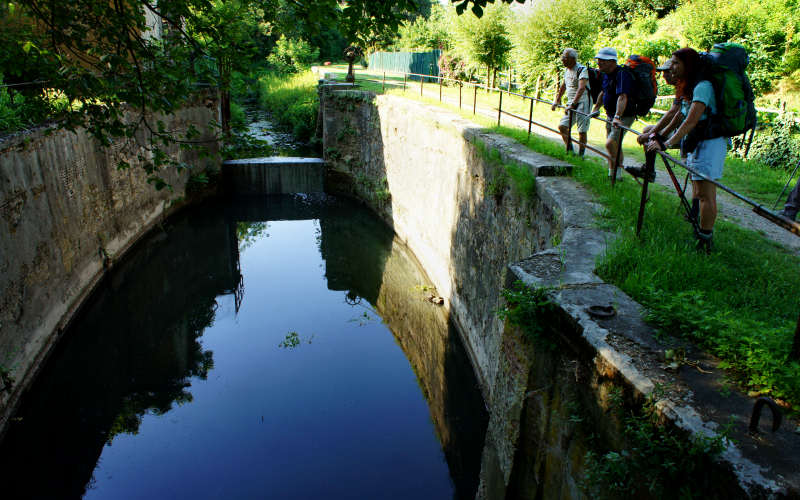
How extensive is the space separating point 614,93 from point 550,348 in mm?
4453

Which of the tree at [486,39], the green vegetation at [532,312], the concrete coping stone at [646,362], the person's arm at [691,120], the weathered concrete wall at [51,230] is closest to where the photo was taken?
the concrete coping stone at [646,362]

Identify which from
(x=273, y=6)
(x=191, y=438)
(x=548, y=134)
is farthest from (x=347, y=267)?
(x=273, y=6)

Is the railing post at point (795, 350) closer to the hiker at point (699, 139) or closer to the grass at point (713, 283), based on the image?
the grass at point (713, 283)

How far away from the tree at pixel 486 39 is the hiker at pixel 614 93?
1643cm

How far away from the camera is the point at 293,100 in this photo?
89.4ft

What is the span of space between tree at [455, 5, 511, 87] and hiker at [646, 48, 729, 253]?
18641 millimetres

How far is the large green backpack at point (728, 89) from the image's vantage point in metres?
4.27

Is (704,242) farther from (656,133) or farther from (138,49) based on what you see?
(138,49)

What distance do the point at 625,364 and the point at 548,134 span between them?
27.5ft

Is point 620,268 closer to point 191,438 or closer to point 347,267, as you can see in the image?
point 191,438

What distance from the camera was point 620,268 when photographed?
3988mm

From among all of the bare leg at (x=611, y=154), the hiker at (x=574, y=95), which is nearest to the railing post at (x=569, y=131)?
the hiker at (x=574, y=95)

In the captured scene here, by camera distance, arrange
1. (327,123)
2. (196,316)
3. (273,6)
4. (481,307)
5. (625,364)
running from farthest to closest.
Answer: (327,123) < (196,316) < (481,307) < (273,6) < (625,364)

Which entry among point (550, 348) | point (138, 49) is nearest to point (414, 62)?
point (138, 49)
